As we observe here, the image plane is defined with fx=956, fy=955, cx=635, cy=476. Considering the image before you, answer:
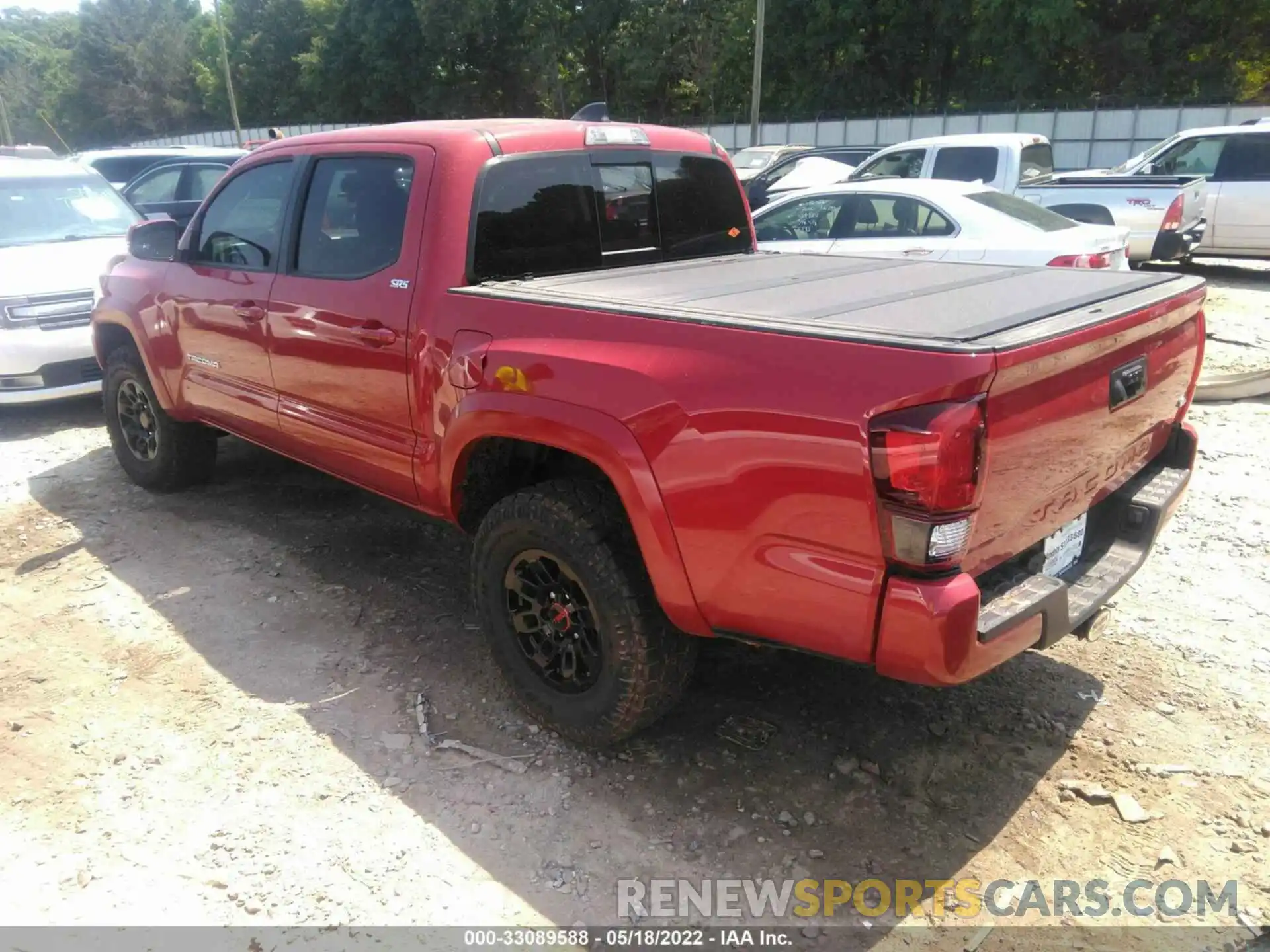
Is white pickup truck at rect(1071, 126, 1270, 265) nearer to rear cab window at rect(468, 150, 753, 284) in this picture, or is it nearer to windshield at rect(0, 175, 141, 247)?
rear cab window at rect(468, 150, 753, 284)

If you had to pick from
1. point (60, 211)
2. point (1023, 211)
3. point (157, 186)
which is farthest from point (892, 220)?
point (157, 186)

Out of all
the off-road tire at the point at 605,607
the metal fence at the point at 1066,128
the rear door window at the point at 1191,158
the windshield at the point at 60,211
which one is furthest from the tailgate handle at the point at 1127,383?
the metal fence at the point at 1066,128

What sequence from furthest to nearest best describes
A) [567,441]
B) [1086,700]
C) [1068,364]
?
1. [1086,700]
2. [567,441]
3. [1068,364]

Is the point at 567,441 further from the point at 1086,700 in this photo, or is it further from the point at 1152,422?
the point at 1086,700

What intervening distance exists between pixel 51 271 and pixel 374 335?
505cm

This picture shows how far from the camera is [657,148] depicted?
4.09 meters

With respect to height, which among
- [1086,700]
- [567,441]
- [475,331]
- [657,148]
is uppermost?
[657,148]

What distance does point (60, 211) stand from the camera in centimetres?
812

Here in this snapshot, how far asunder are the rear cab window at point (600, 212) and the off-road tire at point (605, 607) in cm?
93

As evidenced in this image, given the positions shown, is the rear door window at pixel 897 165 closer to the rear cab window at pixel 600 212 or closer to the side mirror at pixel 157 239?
the rear cab window at pixel 600 212

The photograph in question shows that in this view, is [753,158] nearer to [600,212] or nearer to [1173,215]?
[1173,215]

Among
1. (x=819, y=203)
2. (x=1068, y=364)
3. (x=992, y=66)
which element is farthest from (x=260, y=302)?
(x=992, y=66)

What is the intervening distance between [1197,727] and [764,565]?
1885 mm

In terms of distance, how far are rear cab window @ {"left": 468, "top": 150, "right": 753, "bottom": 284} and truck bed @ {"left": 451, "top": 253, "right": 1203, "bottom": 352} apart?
103 mm
